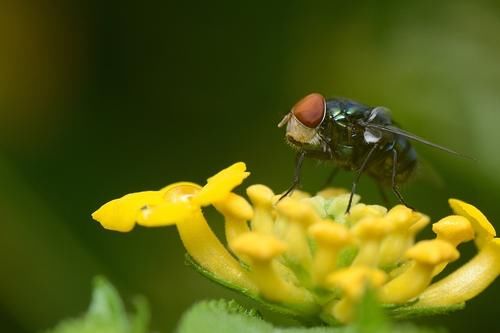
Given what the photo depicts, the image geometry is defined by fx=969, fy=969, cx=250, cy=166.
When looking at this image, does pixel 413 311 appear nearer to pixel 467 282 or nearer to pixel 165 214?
pixel 467 282

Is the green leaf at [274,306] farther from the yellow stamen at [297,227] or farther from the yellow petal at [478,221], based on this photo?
the yellow petal at [478,221]

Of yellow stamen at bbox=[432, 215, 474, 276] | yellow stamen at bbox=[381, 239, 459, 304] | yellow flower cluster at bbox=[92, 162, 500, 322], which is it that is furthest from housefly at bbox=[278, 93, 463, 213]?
yellow stamen at bbox=[381, 239, 459, 304]

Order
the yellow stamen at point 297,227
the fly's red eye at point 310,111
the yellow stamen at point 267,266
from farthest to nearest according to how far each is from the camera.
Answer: the fly's red eye at point 310,111 → the yellow stamen at point 297,227 → the yellow stamen at point 267,266

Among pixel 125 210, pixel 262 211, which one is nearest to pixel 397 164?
pixel 262 211

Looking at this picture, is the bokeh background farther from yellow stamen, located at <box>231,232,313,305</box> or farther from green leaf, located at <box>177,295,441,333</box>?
green leaf, located at <box>177,295,441,333</box>

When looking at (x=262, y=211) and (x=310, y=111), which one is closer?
(x=262, y=211)

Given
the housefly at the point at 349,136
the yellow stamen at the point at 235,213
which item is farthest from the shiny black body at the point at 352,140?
the yellow stamen at the point at 235,213
